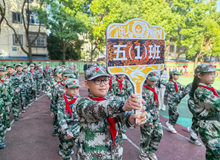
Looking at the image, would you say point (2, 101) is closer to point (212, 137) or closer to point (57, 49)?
point (212, 137)

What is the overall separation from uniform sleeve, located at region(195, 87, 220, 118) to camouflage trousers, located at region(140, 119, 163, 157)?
1.06m

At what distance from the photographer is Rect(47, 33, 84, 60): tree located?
91.7 ft

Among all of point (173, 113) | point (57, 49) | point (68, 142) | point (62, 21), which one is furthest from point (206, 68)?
point (57, 49)

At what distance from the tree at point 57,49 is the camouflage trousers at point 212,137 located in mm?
27806

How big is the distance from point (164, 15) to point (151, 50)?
22.4 meters

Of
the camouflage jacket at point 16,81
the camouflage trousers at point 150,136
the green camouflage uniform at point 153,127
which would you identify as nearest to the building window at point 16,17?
the camouflage jacket at point 16,81

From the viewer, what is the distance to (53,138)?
209 inches

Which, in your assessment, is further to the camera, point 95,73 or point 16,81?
point 16,81

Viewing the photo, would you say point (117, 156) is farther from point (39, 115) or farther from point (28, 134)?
point (39, 115)

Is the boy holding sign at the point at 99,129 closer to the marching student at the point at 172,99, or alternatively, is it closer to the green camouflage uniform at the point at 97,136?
the green camouflage uniform at the point at 97,136

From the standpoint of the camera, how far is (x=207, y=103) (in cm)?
302

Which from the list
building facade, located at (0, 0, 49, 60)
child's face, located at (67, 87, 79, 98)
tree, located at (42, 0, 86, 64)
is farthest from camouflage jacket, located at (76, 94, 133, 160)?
building facade, located at (0, 0, 49, 60)

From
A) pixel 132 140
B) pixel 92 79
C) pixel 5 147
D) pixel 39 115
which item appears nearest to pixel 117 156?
pixel 92 79

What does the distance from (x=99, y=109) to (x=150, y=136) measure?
2723 mm
